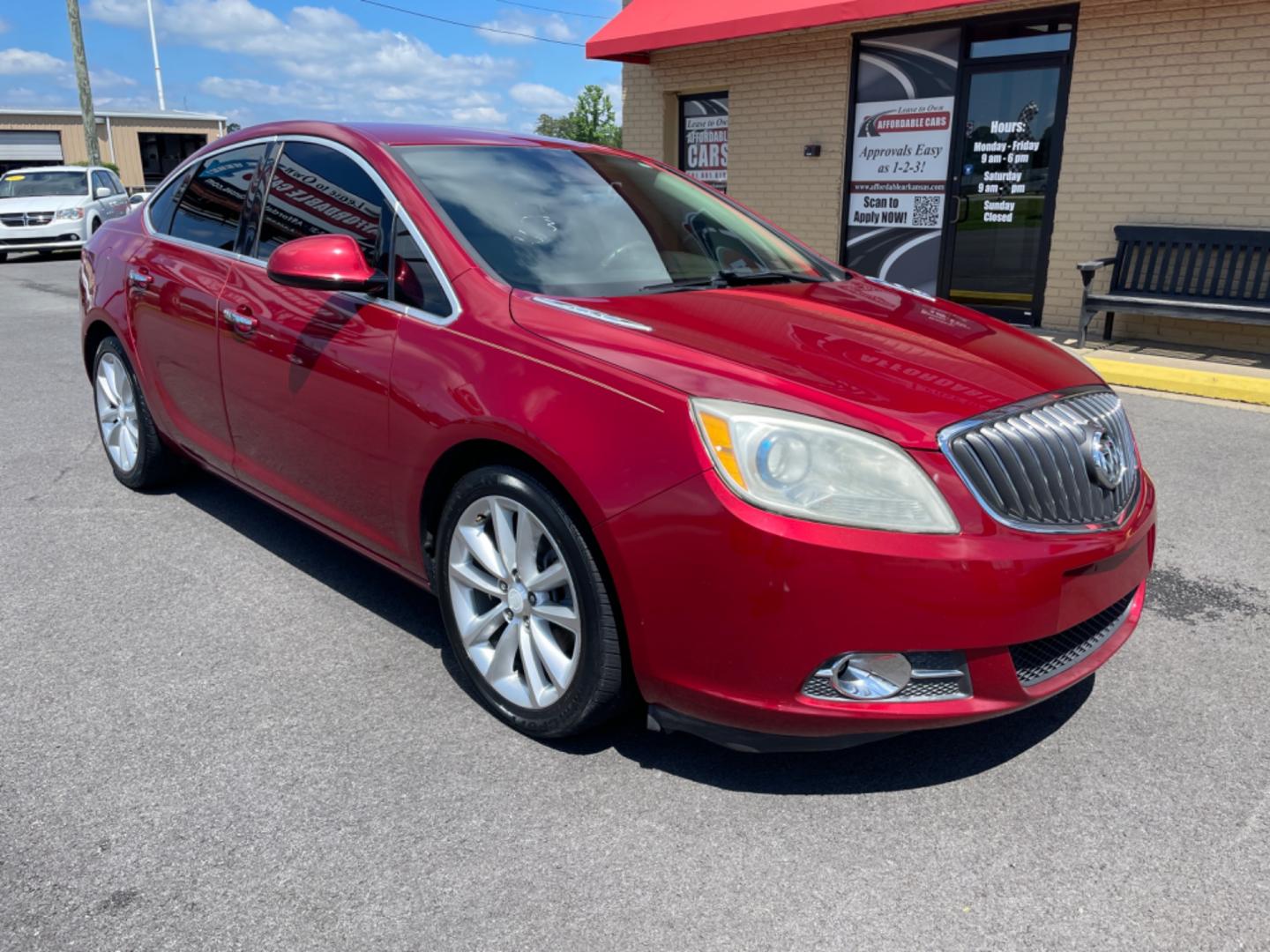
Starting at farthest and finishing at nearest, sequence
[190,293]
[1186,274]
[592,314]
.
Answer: [1186,274]
[190,293]
[592,314]

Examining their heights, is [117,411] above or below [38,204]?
below

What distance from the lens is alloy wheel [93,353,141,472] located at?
15.5 ft

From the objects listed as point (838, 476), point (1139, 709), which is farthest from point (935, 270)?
point (838, 476)

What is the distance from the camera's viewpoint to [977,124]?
31.8ft

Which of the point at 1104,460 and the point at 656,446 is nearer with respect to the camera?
the point at 656,446

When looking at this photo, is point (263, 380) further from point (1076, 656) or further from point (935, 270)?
point (935, 270)

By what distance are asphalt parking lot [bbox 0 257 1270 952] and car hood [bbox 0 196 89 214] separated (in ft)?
61.3

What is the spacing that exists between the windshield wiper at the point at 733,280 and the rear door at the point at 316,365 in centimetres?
84

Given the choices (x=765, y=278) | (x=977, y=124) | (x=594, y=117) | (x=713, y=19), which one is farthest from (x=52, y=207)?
(x=594, y=117)

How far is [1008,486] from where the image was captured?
235cm

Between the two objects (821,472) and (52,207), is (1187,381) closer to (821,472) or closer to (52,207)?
(821,472)

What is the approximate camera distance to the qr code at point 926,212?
33.4 feet

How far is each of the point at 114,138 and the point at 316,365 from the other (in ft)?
204

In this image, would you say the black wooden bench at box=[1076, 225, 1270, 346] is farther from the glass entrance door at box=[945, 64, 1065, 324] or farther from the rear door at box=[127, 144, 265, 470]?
the rear door at box=[127, 144, 265, 470]
